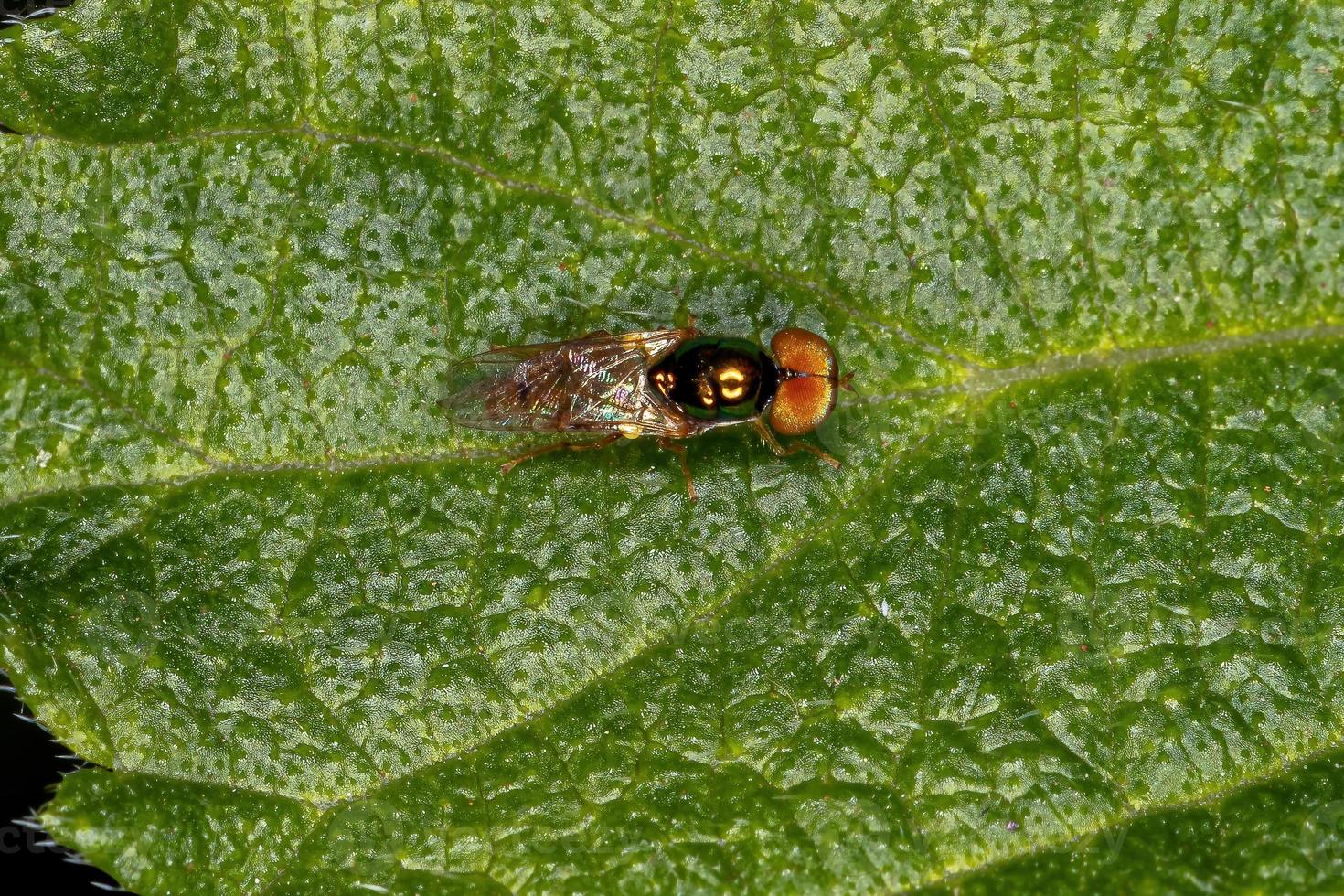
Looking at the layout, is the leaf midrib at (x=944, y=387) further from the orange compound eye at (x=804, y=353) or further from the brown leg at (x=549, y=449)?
the orange compound eye at (x=804, y=353)

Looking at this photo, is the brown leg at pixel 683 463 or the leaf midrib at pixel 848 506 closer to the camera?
the leaf midrib at pixel 848 506

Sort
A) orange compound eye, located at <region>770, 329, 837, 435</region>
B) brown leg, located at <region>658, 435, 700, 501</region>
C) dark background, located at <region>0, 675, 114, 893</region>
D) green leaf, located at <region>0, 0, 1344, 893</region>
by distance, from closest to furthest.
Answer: green leaf, located at <region>0, 0, 1344, 893</region> → orange compound eye, located at <region>770, 329, 837, 435</region> → brown leg, located at <region>658, 435, 700, 501</region> → dark background, located at <region>0, 675, 114, 893</region>

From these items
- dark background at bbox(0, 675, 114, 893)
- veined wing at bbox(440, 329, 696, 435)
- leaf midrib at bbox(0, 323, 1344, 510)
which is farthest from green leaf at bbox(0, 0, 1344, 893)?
dark background at bbox(0, 675, 114, 893)

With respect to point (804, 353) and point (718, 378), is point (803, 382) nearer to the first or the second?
point (804, 353)

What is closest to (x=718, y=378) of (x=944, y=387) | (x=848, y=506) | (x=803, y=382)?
(x=803, y=382)

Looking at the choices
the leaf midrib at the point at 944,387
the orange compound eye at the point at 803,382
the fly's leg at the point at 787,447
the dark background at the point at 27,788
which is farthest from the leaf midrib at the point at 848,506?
the dark background at the point at 27,788

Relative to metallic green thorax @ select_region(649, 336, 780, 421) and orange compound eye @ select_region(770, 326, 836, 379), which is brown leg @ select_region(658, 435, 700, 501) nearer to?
metallic green thorax @ select_region(649, 336, 780, 421)

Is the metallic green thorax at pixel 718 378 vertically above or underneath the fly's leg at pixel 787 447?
above

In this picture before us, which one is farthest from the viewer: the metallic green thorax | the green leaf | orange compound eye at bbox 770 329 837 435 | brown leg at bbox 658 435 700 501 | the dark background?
the dark background
